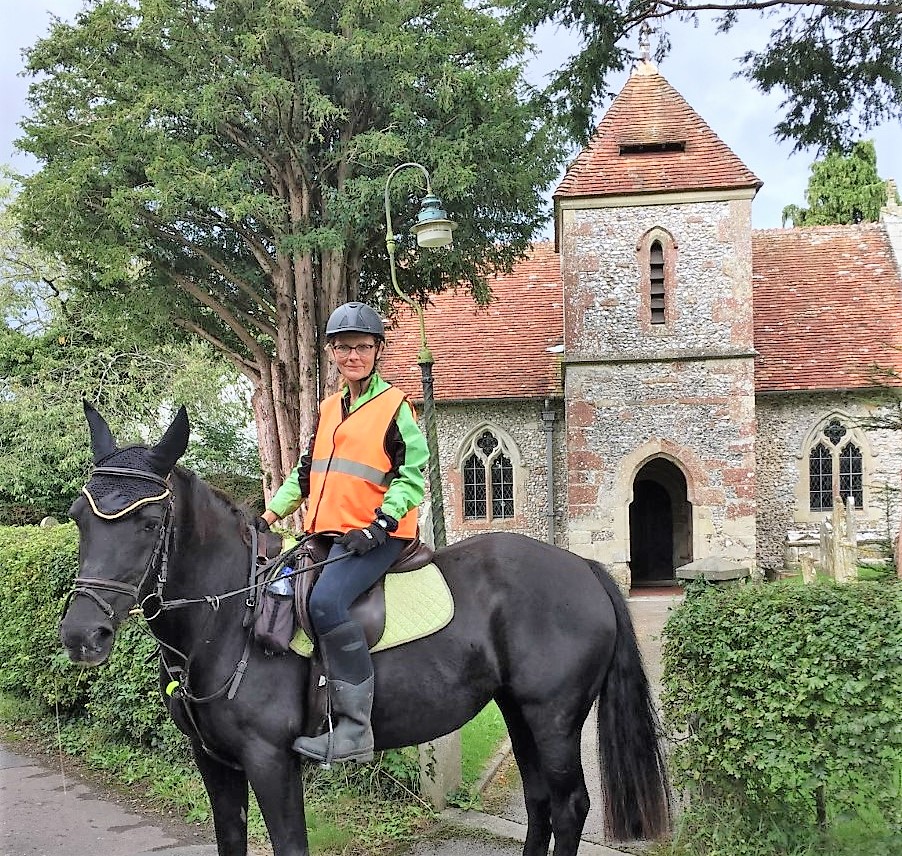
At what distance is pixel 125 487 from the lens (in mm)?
2943

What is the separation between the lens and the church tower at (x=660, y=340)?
53.7ft

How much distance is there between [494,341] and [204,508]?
54.3ft

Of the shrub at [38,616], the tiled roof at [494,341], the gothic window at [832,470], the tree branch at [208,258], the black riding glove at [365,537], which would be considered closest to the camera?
the black riding glove at [365,537]

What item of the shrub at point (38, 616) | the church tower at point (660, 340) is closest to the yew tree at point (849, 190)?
the church tower at point (660, 340)

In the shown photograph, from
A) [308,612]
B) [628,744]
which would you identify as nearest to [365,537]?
[308,612]

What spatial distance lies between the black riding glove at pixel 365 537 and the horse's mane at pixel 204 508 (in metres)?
0.56

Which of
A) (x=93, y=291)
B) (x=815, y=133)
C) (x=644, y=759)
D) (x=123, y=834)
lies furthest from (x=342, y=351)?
(x=93, y=291)

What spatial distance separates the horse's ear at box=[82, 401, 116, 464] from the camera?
308cm

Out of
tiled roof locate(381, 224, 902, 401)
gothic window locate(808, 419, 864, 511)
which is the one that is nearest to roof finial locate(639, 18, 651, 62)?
tiled roof locate(381, 224, 902, 401)

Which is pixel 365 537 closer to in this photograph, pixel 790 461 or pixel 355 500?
pixel 355 500

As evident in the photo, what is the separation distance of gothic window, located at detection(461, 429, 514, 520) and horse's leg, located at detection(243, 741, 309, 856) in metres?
15.5

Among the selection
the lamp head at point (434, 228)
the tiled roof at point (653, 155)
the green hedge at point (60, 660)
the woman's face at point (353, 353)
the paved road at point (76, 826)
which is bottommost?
the paved road at point (76, 826)

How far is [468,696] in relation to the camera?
3.64 m

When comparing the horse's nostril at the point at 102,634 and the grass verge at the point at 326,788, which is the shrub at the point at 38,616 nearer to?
the grass verge at the point at 326,788
